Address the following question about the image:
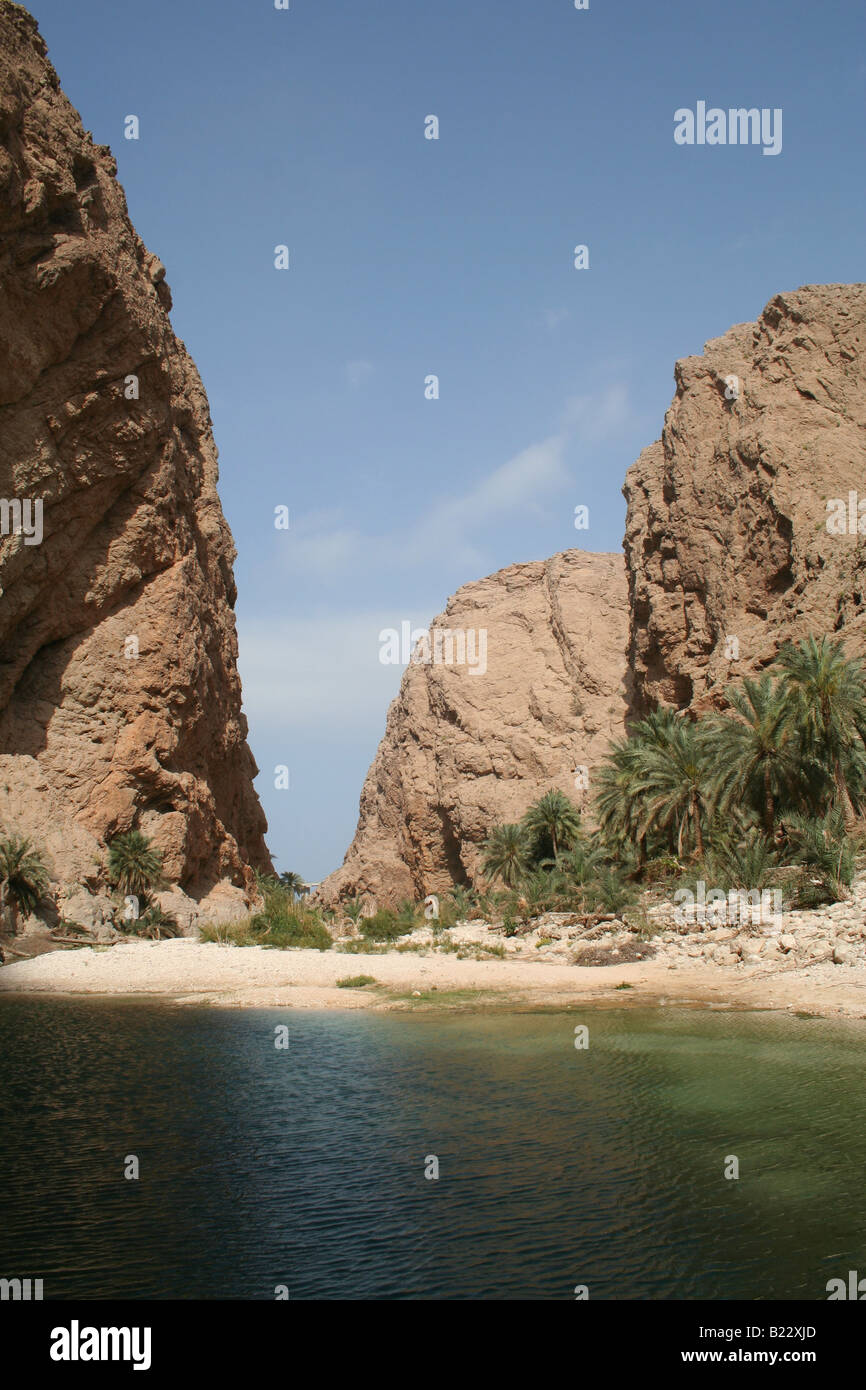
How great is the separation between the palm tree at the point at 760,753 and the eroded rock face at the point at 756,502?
748 cm

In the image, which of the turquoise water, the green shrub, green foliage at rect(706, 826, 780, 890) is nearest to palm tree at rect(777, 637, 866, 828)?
green foliage at rect(706, 826, 780, 890)

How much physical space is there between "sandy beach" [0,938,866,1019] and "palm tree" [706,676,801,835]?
8.97 m

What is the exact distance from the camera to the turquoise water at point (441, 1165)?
5.79m

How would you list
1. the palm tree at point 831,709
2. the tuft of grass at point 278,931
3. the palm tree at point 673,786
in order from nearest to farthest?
the palm tree at point 831,709, the tuft of grass at point 278,931, the palm tree at point 673,786

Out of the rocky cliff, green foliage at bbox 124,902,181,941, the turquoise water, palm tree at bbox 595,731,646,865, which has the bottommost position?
green foliage at bbox 124,902,181,941

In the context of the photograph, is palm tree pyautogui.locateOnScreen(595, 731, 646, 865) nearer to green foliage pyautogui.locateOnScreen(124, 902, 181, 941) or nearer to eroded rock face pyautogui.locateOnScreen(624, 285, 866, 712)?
eroded rock face pyautogui.locateOnScreen(624, 285, 866, 712)

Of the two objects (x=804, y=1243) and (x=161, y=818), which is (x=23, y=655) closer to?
(x=161, y=818)

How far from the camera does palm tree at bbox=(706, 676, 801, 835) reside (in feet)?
86.5

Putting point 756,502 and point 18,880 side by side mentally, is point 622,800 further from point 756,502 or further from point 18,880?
point 18,880

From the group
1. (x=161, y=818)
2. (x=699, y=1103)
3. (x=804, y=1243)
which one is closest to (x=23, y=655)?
(x=161, y=818)

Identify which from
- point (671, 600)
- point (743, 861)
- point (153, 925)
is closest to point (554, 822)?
point (671, 600)

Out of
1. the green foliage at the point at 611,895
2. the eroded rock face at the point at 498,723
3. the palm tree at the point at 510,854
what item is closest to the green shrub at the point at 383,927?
the green foliage at the point at 611,895

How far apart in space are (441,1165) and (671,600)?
141 ft

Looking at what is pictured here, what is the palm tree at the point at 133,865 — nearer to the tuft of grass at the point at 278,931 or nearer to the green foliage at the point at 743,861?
the tuft of grass at the point at 278,931
